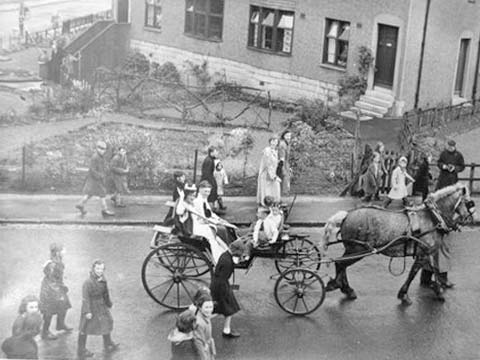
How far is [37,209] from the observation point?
1709 centimetres

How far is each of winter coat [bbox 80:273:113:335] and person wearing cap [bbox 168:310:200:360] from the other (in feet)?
4.69

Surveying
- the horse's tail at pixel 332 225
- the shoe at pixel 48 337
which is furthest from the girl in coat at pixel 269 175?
the shoe at pixel 48 337

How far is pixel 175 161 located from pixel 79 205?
3814 millimetres

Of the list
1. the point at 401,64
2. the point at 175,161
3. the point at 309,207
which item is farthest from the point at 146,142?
the point at 401,64

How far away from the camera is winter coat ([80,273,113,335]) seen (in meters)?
11.5

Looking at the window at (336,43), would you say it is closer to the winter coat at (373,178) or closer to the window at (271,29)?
the window at (271,29)

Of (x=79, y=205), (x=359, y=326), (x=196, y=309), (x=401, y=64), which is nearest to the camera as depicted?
(x=196, y=309)

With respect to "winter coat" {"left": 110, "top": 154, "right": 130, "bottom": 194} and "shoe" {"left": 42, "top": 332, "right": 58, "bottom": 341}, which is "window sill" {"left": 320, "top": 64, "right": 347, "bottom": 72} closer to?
"winter coat" {"left": 110, "top": 154, "right": 130, "bottom": 194}

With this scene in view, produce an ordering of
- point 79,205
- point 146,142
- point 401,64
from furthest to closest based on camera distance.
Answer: point 401,64, point 146,142, point 79,205

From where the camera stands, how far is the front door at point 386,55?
957 inches

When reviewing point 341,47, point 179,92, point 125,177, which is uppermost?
point 341,47

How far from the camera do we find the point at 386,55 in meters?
24.6

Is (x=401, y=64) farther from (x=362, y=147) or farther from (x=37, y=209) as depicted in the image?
(x=37, y=209)

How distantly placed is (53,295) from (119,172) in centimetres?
548
